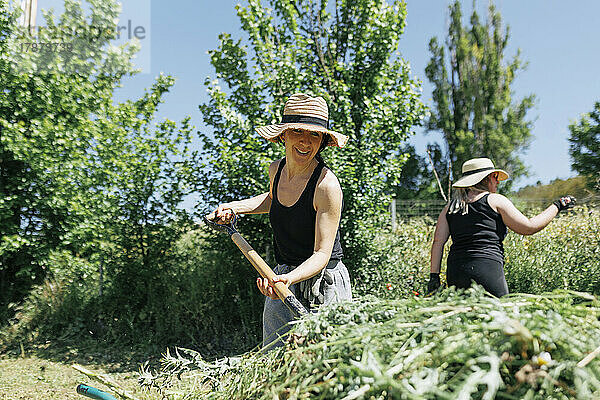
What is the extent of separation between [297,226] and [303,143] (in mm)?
358

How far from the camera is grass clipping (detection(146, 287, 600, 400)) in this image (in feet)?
2.40

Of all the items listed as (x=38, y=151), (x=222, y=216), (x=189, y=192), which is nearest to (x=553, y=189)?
(x=189, y=192)

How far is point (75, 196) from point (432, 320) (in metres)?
5.00

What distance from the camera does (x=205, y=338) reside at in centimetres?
512

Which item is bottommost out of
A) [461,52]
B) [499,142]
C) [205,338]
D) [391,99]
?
[205,338]

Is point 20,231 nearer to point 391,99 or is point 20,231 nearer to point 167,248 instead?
point 167,248

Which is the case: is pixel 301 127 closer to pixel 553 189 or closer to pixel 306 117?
pixel 306 117

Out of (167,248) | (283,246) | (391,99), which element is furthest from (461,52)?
(283,246)

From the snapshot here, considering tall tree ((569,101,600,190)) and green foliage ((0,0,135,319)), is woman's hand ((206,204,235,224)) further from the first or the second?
tall tree ((569,101,600,190))

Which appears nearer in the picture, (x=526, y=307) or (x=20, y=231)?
(x=526, y=307)

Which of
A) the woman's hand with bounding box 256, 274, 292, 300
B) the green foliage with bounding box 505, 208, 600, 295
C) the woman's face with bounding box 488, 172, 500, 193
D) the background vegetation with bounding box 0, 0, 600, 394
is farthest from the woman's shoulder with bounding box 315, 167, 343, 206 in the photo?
the green foliage with bounding box 505, 208, 600, 295

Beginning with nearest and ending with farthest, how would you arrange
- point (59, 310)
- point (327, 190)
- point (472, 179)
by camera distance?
point (327, 190) < point (472, 179) < point (59, 310)

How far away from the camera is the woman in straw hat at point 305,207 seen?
2.02 meters

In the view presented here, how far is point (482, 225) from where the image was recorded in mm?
2762
